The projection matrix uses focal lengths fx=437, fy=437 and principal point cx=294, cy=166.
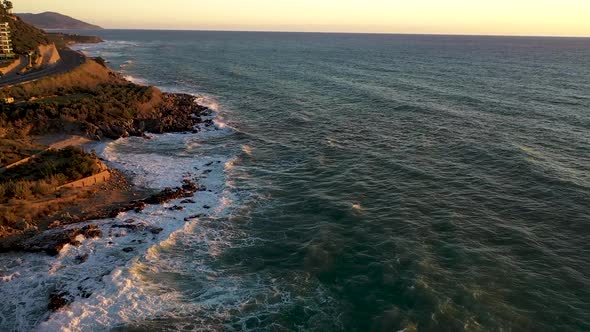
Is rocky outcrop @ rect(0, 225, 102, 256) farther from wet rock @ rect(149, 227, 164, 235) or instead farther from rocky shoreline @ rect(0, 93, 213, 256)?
wet rock @ rect(149, 227, 164, 235)

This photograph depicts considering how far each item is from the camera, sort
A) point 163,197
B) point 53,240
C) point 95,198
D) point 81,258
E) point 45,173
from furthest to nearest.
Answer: point 45,173, point 163,197, point 95,198, point 53,240, point 81,258

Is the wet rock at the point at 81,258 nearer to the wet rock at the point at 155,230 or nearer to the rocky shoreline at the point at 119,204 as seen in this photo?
the rocky shoreline at the point at 119,204

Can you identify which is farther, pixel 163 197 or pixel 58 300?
pixel 163 197

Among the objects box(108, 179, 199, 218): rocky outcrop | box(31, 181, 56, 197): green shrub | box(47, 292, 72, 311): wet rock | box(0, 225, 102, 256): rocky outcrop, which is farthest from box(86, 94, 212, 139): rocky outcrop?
box(47, 292, 72, 311): wet rock

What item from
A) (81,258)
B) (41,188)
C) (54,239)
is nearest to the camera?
(81,258)

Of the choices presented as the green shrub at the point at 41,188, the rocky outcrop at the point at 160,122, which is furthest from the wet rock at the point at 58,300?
the rocky outcrop at the point at 160,122

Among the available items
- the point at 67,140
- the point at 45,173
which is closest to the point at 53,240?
the point at 45,173

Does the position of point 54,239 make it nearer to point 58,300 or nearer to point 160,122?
point 58,300

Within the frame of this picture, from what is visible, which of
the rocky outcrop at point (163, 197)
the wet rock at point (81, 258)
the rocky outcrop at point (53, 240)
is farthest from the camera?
the rocky outcrop at point (163, 197)

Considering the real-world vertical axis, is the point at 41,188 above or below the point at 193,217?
above
